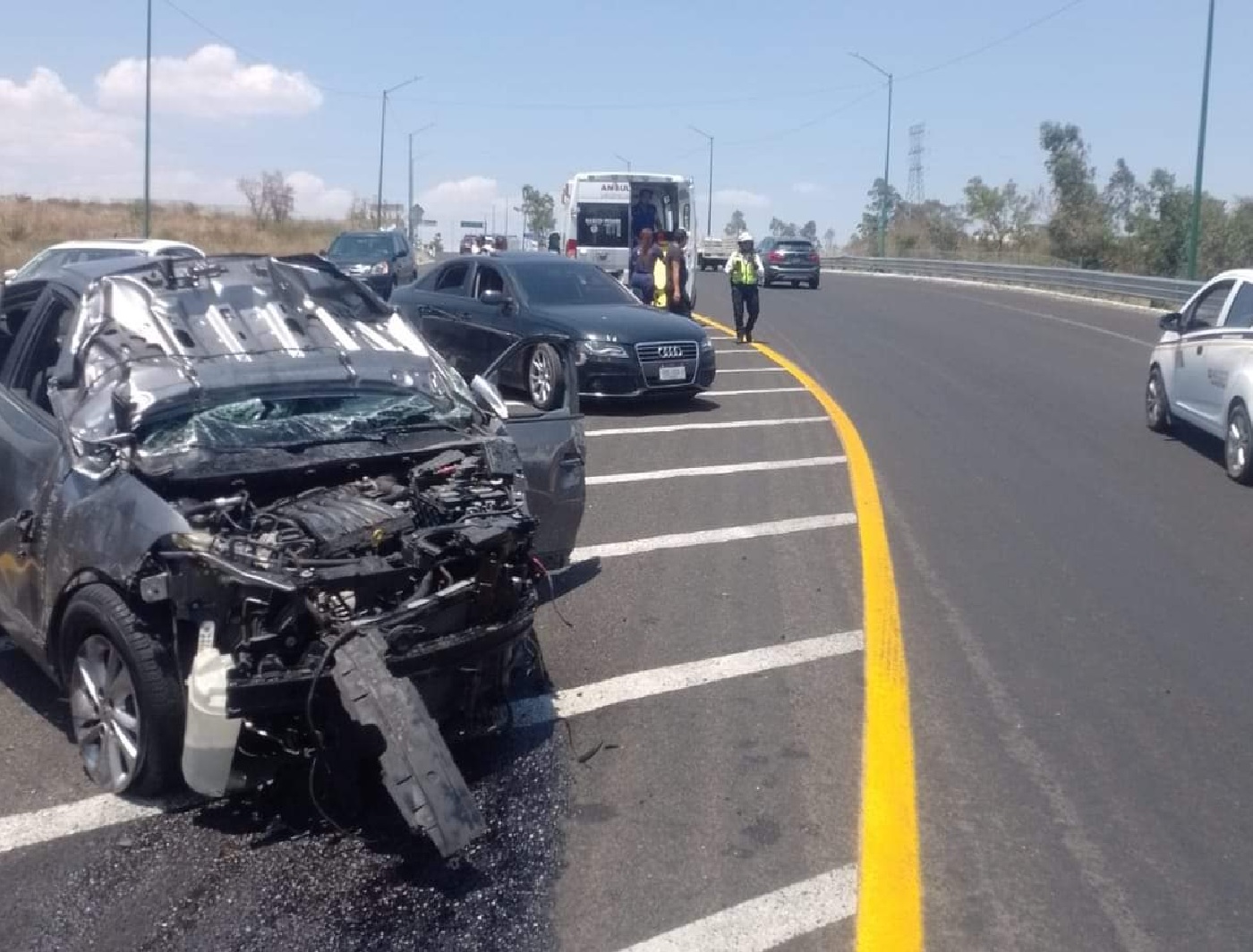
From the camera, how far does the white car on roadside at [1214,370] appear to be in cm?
1102

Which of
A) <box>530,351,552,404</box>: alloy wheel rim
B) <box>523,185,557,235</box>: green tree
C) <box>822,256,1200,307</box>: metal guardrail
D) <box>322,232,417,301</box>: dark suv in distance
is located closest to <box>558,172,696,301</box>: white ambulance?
<box>322,232,417,301</box>: dark suv in distance

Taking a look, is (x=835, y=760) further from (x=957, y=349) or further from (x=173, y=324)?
(x=957, y=349)

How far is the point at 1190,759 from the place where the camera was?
17.5 ft

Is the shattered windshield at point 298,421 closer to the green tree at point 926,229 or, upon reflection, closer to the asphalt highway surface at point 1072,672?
the asphalt highway surface at point 1072,672

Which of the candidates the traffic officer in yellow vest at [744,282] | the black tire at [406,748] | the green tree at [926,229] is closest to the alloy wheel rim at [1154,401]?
the traffic officer in yellow vest at [744,282]

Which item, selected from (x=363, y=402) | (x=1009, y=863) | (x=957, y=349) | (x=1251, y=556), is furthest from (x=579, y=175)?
(x=1009, y=863)

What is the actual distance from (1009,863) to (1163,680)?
84.3 inches

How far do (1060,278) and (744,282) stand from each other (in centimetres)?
2095

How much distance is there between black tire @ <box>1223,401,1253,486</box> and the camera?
35.4 ft

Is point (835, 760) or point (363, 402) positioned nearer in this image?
point (835, 760)

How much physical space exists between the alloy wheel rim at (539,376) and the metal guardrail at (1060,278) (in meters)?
19.9

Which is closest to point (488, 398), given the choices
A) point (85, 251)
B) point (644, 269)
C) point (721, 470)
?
point (721, 470)

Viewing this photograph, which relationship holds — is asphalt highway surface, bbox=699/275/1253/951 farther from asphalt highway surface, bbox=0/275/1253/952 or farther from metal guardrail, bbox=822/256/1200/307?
metal guardrail, bbox=822/256/1200/307

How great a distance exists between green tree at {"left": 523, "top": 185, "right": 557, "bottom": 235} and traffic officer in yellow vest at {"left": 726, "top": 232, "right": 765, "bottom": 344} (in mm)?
95143
